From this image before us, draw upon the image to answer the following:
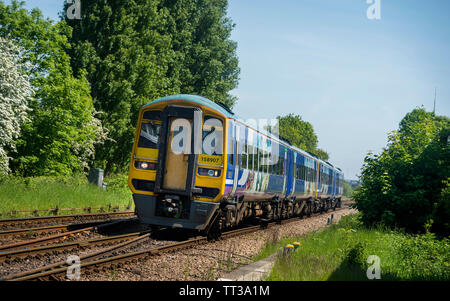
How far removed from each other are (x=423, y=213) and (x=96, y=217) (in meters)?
10.7

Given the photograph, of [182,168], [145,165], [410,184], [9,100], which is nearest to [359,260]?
[182,168]

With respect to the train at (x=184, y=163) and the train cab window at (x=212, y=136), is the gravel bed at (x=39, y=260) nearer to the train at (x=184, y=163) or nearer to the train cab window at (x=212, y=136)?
the train at (x=184, y=163)

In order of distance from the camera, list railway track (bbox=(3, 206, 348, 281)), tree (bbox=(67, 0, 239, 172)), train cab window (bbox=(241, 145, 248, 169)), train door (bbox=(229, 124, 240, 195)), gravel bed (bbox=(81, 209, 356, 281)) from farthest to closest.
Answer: tree (bbox=(67, 0, 239, 172)), train cab window (bbox=(241, 145, 248, 169)), train door (bbox=(229, 124, 240, 195)), gravel bed (bbox=(81, 209, 356, 281)), railway track (bbox=(3, 206, 348, 281))

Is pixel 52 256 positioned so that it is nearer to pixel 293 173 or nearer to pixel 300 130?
pixel 293 173

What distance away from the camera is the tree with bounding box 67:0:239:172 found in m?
28.6

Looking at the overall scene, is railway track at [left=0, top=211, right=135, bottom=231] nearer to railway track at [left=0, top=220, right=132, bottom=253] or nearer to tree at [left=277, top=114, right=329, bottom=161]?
railway track at [left=0, top=220, right=132, bottom=253]

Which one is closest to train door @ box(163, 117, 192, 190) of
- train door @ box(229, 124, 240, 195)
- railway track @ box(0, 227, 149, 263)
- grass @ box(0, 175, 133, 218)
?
train door @ box(229, 124, 240, 195)

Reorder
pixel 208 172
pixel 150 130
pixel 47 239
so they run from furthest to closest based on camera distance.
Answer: pixel 150 130 < pixel 208 172 < pixel 47 239

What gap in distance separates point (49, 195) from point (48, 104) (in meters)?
8.12

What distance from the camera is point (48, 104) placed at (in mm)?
23125

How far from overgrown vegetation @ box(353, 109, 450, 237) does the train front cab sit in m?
6.91

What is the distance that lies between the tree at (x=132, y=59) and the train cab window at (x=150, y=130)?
58.9ft

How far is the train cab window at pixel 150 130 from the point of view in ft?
36.2

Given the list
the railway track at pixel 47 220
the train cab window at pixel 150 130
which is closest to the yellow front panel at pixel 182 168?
the train cab window at pixel 150 130
